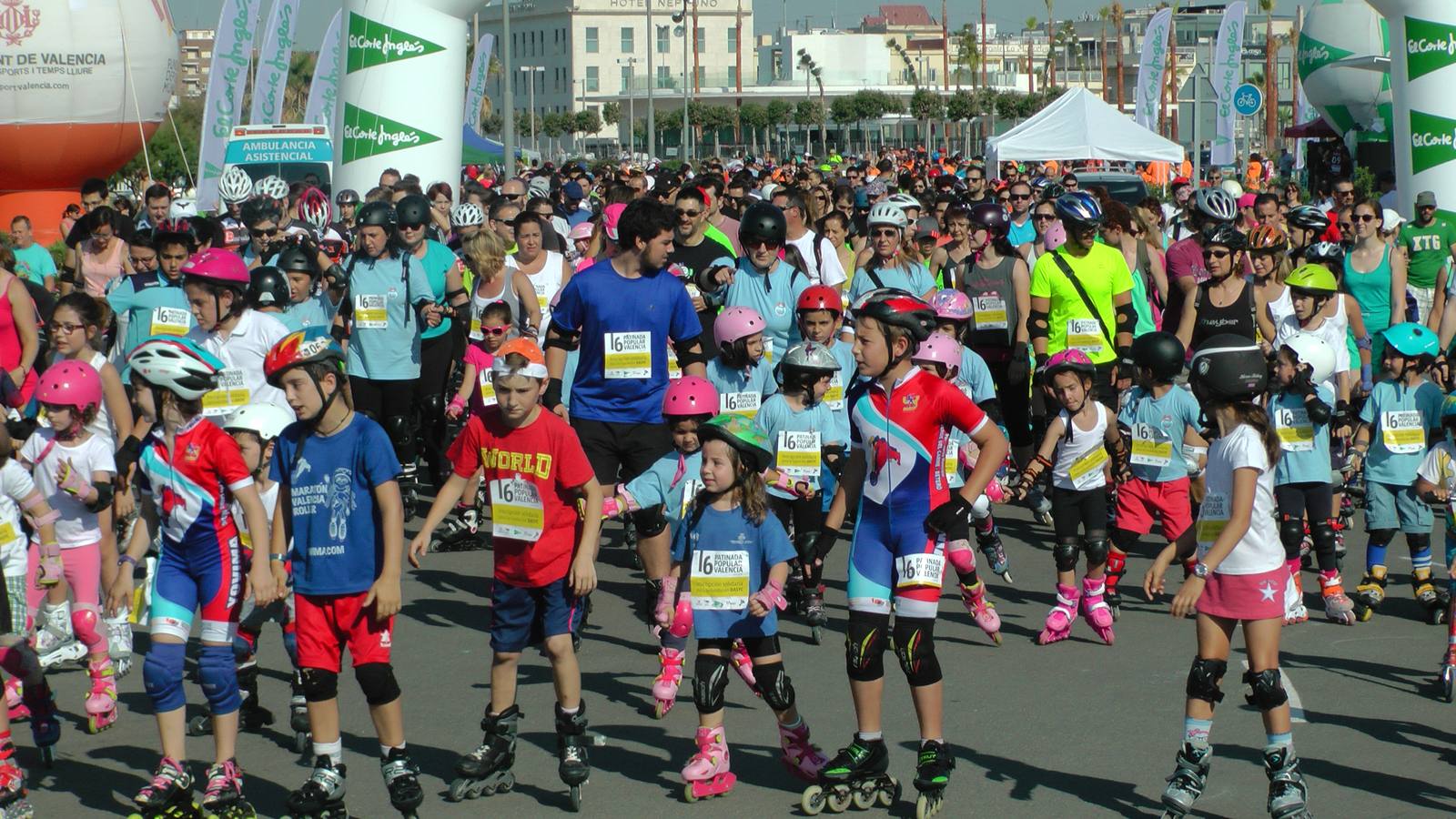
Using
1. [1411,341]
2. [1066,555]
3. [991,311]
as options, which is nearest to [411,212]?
[991,311]

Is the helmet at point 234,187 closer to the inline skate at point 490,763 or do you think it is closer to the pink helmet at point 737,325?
the pink helmet at point 737,325

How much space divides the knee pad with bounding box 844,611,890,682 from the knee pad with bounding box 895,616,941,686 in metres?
0.07

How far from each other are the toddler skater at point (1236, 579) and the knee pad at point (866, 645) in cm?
100

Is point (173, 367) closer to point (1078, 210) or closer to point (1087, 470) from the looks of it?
point (1087, 470)

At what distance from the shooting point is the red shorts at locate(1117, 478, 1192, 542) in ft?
31.6

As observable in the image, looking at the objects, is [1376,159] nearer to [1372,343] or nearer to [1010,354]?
[1372,343]

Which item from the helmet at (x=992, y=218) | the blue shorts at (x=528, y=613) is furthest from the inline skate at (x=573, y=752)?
the helmet at (x=992, y=218)

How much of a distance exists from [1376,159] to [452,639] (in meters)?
34.2

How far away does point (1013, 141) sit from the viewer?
31.1 metres

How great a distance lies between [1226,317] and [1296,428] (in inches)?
79.0

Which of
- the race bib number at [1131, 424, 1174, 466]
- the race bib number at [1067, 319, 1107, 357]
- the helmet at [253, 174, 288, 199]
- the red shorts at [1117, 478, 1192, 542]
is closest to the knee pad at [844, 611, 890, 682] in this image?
the red shorts at [1117, 478, 1192, 542]

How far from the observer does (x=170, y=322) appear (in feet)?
32.6

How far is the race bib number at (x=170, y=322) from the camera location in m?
9.84

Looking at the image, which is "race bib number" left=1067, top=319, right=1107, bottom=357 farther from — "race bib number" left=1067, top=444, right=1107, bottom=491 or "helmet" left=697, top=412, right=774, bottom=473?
"helmet" left=697, top=412, right=774, bottom=473
